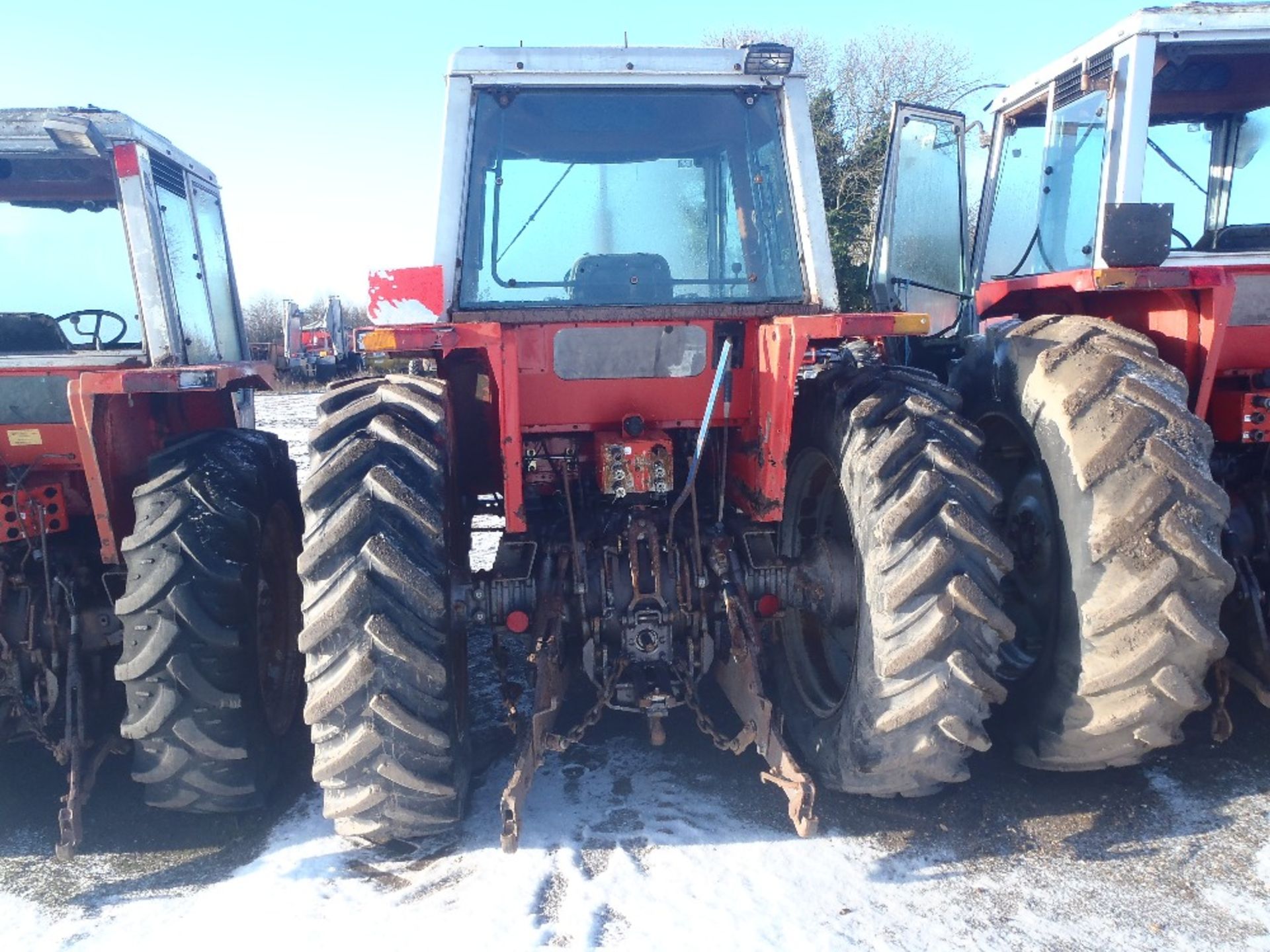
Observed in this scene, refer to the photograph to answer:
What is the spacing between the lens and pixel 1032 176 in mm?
4402

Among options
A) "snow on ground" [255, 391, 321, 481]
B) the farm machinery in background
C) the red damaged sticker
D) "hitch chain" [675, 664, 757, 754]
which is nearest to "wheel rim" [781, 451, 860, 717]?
"hitch chain" [675, 664, 757, 754]

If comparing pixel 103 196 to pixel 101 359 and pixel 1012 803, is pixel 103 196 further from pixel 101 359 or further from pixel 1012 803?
pixel 1012 803

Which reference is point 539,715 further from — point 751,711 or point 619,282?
point 619,282

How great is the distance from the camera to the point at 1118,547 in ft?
9.35

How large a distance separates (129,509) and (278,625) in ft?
2.69

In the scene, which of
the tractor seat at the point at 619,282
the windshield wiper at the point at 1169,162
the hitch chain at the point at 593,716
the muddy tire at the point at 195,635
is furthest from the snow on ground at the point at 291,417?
the windshield wiper at the point at 1169,162

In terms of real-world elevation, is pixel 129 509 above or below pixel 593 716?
above

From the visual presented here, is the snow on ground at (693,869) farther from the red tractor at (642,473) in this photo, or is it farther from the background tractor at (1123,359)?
the background tractor at (1123,359)

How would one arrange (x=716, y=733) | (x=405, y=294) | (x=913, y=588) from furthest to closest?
(x=716, y=733), (x=405, y=294), (x=913, y=588)

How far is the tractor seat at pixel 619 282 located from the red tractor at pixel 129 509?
142cm

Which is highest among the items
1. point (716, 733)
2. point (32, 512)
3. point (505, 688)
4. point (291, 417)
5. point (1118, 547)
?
point (32, 512)

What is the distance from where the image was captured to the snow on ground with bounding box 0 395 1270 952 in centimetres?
278

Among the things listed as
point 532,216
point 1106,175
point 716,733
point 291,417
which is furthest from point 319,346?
point 1106,175

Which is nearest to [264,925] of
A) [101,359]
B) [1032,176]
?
[101,359]
